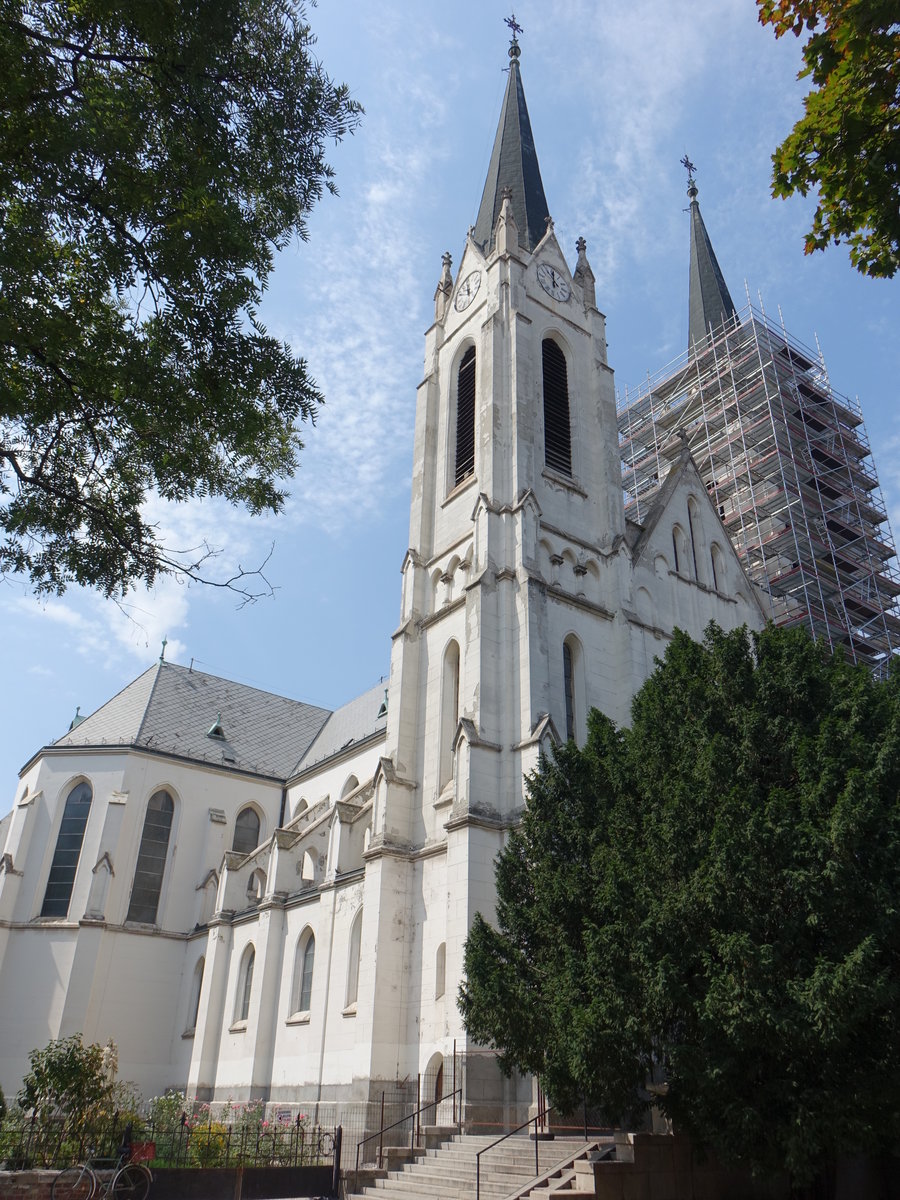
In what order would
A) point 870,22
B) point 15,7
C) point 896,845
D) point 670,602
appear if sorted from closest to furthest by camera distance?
point 870,22 → point 15,7 → point 896,845 → point 670,602

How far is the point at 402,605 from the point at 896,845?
16.8m

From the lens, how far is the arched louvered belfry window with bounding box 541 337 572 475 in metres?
28.4

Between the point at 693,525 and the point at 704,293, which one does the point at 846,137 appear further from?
the point at 704,293

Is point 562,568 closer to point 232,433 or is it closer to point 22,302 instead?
point 232,433

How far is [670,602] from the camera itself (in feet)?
92.3

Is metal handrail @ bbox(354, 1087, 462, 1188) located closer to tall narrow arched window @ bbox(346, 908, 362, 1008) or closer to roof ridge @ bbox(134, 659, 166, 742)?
tall narrow arched window @ bbox(346, 908, 362, 1008)

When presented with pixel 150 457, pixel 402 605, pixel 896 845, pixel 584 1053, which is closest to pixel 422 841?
pixel 402 605

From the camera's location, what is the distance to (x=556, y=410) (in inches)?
1163

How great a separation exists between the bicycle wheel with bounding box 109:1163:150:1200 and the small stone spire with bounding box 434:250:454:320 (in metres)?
26.7

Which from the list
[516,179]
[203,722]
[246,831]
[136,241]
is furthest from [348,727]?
[136,241]

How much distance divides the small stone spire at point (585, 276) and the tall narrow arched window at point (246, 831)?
24.5m

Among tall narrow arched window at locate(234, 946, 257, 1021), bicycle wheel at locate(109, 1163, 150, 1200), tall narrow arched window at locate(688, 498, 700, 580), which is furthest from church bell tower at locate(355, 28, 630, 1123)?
tall narrow arched window at locate(234, 946, 257, 1021)

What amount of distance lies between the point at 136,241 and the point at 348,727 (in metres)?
33.4

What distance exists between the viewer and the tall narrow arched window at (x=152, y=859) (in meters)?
34.4
